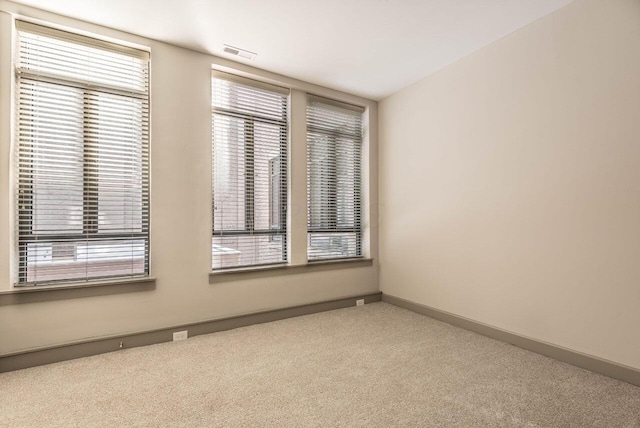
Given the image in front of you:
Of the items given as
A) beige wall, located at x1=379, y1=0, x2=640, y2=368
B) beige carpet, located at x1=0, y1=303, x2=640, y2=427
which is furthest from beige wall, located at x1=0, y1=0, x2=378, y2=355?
beige wall, located at x1=379, y1=0, x2=640, y2=368

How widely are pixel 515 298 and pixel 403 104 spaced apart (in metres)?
2.57

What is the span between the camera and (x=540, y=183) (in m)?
2.64

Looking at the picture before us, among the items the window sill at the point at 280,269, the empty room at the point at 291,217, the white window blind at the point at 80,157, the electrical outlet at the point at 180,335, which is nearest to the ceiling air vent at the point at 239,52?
the empty room at the point at 291,217

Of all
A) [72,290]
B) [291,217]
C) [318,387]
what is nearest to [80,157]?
[72,290]

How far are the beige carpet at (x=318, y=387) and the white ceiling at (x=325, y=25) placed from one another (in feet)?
9.16

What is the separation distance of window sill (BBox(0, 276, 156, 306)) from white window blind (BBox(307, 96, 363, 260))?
1.85m

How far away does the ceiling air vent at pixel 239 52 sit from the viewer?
307cm

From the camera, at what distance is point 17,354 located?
7.82 feet

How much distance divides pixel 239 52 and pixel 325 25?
0.94 m

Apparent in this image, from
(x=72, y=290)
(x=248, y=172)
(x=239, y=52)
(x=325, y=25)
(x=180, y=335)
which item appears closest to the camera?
→ (x=72, y=290)

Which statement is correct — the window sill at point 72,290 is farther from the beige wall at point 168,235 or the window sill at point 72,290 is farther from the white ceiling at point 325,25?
the white ceiling at point 325,25

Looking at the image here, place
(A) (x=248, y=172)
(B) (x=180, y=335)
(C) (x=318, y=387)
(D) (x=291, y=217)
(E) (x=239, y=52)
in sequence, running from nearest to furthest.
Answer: (C) (x=318, y=387) < (B) (x=180, y=335) < (E) (x=239, y=52) < (A) (x=248, y=172) < (D) (x=291, y=217)

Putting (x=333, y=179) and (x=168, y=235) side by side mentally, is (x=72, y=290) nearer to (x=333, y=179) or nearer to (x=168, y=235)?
(x=168, y=235)

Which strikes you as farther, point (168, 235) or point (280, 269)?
point (280, 269)
